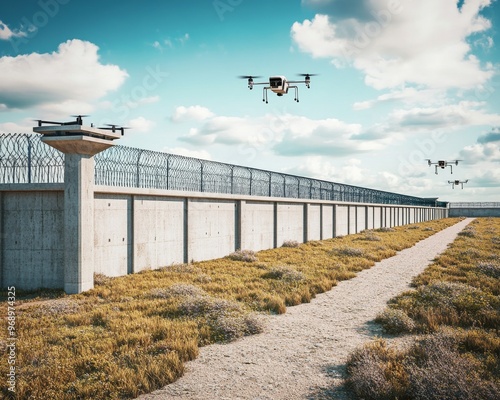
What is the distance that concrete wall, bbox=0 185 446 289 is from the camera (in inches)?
486

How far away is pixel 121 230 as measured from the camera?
44.8 ft

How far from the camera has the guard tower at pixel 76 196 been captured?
11484mm

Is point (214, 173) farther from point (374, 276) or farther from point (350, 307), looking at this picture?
point (350, 307)

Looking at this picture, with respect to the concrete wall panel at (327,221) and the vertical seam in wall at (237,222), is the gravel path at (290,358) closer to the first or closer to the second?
the vertical seam in wall at (237,222)

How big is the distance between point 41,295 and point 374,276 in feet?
38.7

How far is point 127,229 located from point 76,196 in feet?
8.61

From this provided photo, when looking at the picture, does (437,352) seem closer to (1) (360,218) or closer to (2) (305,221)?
(2) (305,221)

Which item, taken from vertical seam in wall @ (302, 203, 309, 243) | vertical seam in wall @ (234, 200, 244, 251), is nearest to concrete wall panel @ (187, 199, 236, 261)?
vertical seam in wall @ (234, 200, 244, 251)

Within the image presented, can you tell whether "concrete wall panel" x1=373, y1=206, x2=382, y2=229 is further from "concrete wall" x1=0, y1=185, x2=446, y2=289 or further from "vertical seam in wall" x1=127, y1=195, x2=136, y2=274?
"vertical seam in wall" x1=127, y1=195, x2=136, y2=274

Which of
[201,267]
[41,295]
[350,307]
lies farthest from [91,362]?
[201,267]

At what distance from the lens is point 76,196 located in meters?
11.7

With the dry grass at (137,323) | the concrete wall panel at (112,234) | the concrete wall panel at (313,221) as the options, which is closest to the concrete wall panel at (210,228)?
the dry grass at (137,323)

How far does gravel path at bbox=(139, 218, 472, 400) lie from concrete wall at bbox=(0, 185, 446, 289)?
6.58 m

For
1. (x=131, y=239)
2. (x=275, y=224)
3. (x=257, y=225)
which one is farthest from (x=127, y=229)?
(x=275, y=224)
